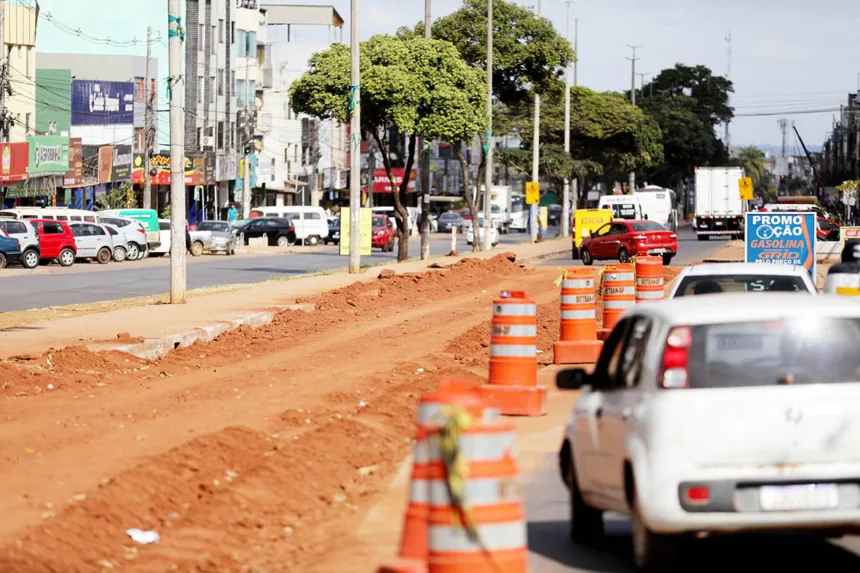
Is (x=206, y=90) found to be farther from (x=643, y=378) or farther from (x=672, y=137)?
(x=643, y=378)

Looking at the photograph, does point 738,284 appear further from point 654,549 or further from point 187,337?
point 187,337

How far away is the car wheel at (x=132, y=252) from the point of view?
5484 centimetres

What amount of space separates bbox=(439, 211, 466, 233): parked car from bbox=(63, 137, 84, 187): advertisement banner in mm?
30547

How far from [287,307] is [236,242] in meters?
41.8

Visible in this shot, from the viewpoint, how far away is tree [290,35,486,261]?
153 feet

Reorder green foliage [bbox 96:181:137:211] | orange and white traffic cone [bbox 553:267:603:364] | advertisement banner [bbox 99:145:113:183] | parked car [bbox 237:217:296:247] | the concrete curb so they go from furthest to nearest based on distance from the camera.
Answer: advertisement banner [bbox 99:145:113:183] → green foliage [bbox 96:181:137:211] → parked car [bbox 237:217:296:247] → the concrete curb → orange and white traffic cone [bbox 553:267:603:364]

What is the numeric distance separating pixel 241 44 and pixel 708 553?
→ 8477cm

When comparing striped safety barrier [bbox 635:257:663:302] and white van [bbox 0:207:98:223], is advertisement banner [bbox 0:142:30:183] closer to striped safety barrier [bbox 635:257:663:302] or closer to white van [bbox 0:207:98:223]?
white van [bbox 0:207:98:223]

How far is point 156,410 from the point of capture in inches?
549

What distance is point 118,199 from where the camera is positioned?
7300 centimetres

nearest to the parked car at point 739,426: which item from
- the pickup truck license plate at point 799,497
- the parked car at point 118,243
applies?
the pickup truck license plate at point 799,497

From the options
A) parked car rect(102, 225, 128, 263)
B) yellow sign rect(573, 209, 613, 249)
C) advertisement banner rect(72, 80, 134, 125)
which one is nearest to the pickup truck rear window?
parked car rect(102, 225, 128, 263)

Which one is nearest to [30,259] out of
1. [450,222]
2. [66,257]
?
[66,257]

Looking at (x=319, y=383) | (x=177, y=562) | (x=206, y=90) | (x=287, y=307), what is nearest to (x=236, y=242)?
(x=206, y=90)
